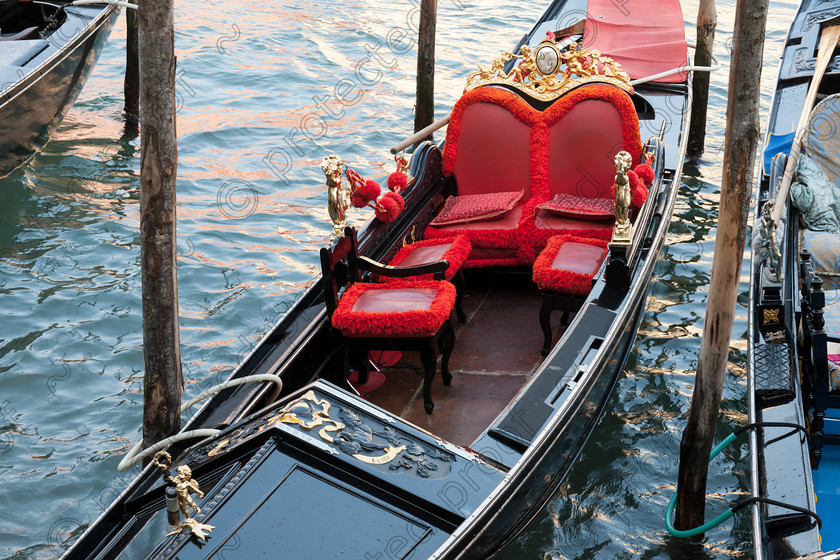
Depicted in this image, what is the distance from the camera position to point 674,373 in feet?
13.9

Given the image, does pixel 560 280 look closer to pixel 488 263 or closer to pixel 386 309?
pixel 488 263

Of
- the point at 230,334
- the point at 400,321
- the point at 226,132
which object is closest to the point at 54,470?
the point at 230,334

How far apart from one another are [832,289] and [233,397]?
7.84ft

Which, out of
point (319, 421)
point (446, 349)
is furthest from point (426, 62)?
point (319, 421)

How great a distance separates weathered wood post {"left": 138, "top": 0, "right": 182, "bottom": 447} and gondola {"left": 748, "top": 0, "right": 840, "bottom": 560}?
1.73 meters

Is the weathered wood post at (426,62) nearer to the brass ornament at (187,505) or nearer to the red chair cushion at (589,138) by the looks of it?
the red chair cushion at (589,138)

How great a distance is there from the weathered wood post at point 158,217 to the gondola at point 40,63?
134 inches

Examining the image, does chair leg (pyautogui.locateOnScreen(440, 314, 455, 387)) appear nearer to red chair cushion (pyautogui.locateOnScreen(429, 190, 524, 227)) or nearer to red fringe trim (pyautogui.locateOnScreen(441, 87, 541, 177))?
red chair cushion (pyautogui.locateOnScreen(429, 190, 524, 227))

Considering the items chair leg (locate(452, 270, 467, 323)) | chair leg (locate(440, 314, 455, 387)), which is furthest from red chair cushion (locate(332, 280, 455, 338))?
chair leg (locate(452, 270, 467, 323))

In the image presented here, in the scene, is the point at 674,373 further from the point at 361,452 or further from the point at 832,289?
the point at 361,452

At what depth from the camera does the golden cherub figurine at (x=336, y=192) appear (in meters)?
3.17

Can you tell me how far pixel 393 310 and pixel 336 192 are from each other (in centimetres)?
47

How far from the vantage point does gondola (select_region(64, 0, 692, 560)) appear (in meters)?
2.11

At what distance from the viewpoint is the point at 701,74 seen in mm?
6086
